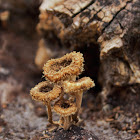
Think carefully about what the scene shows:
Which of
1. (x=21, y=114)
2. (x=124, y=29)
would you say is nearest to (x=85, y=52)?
(x=124, y=29)

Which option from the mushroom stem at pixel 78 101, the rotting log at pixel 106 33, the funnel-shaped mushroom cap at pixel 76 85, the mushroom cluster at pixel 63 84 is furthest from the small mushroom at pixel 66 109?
the rotting log at pixel 106 33

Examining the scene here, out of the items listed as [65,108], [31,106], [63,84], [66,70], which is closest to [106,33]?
[66,70]

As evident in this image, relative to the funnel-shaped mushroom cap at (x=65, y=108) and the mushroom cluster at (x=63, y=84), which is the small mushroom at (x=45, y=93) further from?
the funnel-shaped mushroom cap at (x=65, y=108)

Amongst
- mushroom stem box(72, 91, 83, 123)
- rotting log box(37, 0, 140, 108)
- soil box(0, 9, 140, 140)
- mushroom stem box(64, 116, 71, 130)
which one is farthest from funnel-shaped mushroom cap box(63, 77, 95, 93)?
rotting log box(37, 0, 140, 108)

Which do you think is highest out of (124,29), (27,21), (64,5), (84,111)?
(27,21)

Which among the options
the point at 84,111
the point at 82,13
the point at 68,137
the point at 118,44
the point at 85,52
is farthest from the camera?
the point at 84,111

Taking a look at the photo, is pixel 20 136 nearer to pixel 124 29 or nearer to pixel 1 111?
pixel 1 111
